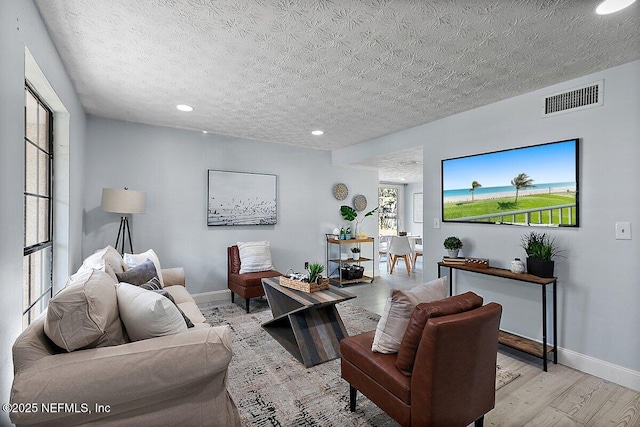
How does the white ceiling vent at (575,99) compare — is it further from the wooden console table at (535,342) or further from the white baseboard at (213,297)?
the white baseboard at (213,297)

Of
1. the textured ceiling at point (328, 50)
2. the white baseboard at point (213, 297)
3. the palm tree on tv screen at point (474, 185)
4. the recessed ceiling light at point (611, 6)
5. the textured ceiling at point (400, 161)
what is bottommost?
the white baseboard at point (213, 297)

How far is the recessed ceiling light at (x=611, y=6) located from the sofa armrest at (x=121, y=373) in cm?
266

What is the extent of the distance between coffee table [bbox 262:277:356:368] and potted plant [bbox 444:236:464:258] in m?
1.25

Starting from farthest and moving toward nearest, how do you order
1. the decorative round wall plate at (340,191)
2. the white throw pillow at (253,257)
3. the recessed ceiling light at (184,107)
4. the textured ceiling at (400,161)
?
the decorative round wall plate at (340,191) → the textured ceiling at (400,161) → the white throw pillow at (253,257) → the recessed ceiling light at (184,107)

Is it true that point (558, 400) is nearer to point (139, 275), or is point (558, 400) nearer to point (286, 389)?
point (286, 389)

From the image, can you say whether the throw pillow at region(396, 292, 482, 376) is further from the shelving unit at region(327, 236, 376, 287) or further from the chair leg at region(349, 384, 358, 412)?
the shelving unit at region(327, 236, 376, 287)

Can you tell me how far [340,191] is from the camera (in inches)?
224

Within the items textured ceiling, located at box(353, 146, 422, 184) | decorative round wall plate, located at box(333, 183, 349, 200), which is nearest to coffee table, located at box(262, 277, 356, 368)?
textured ceiling, located at box(353, 146, 422, 184)

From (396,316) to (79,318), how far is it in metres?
1.54

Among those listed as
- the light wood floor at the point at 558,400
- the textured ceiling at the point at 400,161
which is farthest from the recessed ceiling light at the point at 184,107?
the light wood floor at the point at 558,400

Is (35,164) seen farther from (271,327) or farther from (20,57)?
(271,327)

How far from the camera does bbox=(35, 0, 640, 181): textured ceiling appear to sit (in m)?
1.70

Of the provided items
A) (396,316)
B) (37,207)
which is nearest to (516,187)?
(396,316)

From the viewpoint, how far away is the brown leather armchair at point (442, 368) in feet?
4.68
